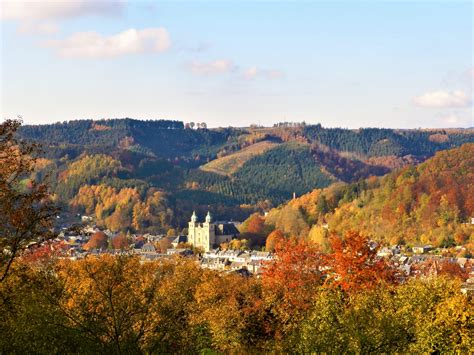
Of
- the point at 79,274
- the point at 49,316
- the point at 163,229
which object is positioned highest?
the point at 49,316

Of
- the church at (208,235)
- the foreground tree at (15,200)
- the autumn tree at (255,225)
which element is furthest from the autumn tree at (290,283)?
the autumn tree at (255,225)

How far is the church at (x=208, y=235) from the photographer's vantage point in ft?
519

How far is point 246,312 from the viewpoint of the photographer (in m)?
50.1

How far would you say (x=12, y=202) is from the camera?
26.8m

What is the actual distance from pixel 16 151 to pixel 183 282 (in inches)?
1388

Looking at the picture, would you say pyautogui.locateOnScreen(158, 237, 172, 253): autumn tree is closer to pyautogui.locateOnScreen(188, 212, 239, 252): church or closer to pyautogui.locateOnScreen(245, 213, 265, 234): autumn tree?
pyautogui.locateOnScreen(188, 212, 239, 252): church

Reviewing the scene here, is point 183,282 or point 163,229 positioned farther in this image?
point 163,229

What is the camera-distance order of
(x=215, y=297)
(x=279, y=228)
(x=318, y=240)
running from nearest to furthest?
(x=215, y=297)
(x=318, y=240)
(x=279, y=228)

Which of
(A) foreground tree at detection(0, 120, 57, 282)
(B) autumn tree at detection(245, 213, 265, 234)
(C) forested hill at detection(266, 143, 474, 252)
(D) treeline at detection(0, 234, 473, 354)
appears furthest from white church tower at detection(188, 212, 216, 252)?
(A) foreground tree at detection(0, 120, 57, 282)

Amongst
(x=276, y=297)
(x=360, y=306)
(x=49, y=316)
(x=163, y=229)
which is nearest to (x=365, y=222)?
(x=163, y=229)

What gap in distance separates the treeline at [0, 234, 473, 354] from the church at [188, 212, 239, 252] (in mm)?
94422

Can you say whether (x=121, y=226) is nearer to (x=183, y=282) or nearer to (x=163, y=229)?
(x=163, y=229)

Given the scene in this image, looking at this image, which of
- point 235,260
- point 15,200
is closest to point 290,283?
point 15,200

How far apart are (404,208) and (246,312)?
9299 cm
